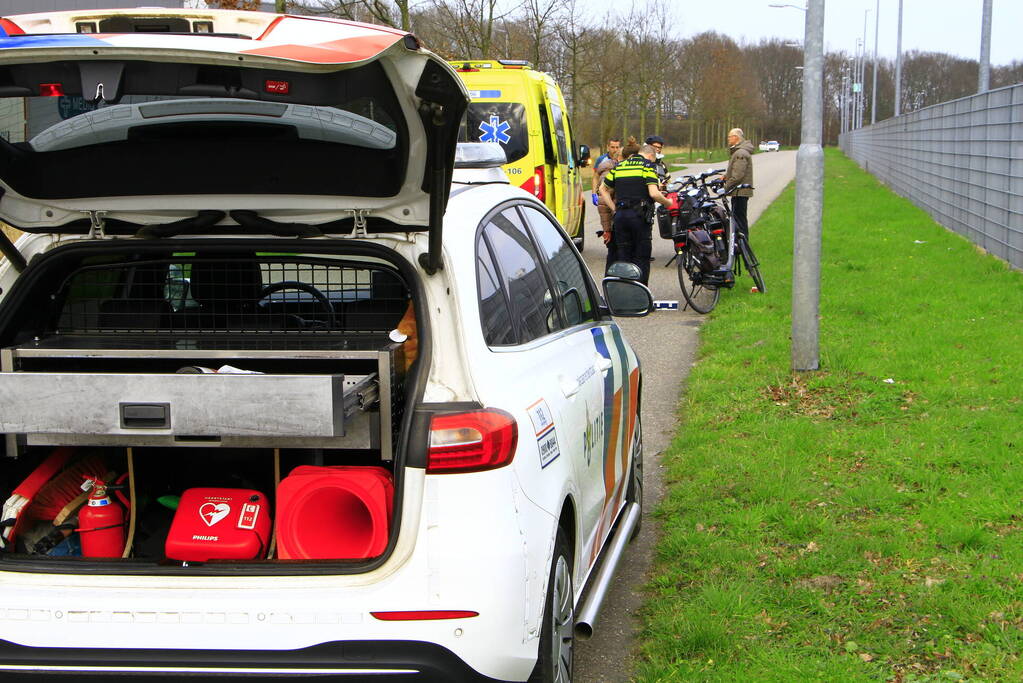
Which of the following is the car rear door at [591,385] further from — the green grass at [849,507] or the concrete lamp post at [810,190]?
the concrete lamp post at [810,190]

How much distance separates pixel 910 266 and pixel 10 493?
523 inches

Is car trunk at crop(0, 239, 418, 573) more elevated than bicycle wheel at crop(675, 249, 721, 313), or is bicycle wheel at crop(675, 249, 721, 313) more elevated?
car trunk at crop(0, 239, 418, 573)

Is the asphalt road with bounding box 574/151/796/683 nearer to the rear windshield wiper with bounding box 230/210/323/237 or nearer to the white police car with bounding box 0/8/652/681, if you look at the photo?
the white police car with bounding box 0/8/652/681

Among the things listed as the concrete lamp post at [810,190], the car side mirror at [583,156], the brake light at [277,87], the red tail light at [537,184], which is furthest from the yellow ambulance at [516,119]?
the brake light at [277,87]

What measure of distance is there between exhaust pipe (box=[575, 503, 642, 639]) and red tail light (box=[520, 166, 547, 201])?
9.55 metres

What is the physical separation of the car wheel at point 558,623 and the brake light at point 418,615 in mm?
386

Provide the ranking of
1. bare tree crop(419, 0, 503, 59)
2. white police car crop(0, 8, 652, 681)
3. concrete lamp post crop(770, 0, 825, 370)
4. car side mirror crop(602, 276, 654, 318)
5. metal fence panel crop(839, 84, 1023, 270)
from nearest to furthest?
white police car crop(0, 8, 652, 681)
car side mirror crop(602, 276, 654, 318)
concrete lamp post crop(770, 0, 825, 370)
metal fence panel crop(839, 84, 1023, 270)
bare tree crop(419, 0, 503, 59)

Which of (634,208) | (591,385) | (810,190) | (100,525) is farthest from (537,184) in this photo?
(100,525)

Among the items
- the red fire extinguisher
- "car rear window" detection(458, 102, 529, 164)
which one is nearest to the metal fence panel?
"car rear window" detection(458, 102, 529, 164)

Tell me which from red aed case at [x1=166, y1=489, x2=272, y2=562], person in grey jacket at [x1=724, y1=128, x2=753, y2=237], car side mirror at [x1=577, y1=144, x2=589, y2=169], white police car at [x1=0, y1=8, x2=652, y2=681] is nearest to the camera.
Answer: white police car at [x1=0, y1=8, x2=652, y2=681]

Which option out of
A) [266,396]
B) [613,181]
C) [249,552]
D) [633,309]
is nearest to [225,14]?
[266,396]

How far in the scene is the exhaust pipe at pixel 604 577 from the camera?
12.0ft

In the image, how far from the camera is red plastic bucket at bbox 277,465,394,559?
3.19 m

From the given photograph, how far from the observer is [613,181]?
13.2 m
